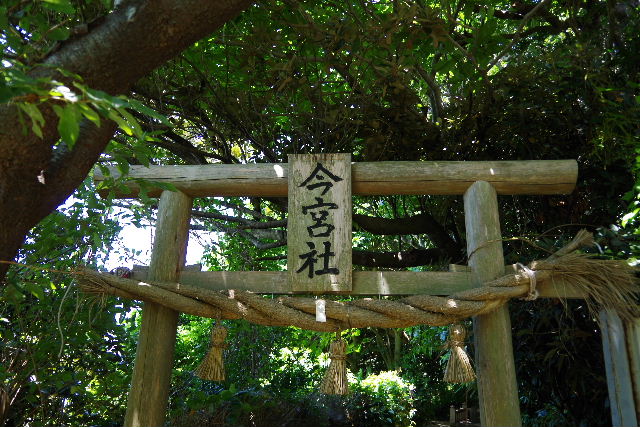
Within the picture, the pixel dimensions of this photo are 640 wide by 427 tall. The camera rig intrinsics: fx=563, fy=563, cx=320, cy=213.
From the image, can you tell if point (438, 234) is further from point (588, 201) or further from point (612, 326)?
point (612, 326)

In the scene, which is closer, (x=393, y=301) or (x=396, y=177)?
(x=393, y=301)

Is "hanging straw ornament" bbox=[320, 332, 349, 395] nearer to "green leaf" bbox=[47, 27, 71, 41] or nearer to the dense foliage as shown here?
the dense foliage

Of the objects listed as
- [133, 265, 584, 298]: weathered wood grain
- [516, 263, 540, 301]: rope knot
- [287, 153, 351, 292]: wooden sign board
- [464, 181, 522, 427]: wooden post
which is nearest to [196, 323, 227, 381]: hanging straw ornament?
[133, 265, 584, 298]: weathered wood grain

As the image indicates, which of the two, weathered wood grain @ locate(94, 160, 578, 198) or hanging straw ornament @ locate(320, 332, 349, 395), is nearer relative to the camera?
hanging straw ornament @ locate(320, 332, 349, 395)

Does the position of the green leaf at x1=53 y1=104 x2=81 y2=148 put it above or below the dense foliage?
below

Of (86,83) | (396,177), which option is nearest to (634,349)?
(396,177)

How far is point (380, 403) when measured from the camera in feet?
23.0

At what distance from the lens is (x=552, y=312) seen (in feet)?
11.5

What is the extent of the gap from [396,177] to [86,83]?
1.72 m

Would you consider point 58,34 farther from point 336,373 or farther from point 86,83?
point 336,373

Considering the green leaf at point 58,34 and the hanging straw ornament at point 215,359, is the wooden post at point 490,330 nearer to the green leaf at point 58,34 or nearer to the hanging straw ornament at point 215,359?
the hanging straw ornament at point 215,359

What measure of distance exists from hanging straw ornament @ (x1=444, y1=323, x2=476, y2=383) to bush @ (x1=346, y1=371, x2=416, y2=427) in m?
4.51

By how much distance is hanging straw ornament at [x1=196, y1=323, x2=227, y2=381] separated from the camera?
2660mm

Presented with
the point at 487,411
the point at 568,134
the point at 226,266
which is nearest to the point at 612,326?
the point at 487,411
